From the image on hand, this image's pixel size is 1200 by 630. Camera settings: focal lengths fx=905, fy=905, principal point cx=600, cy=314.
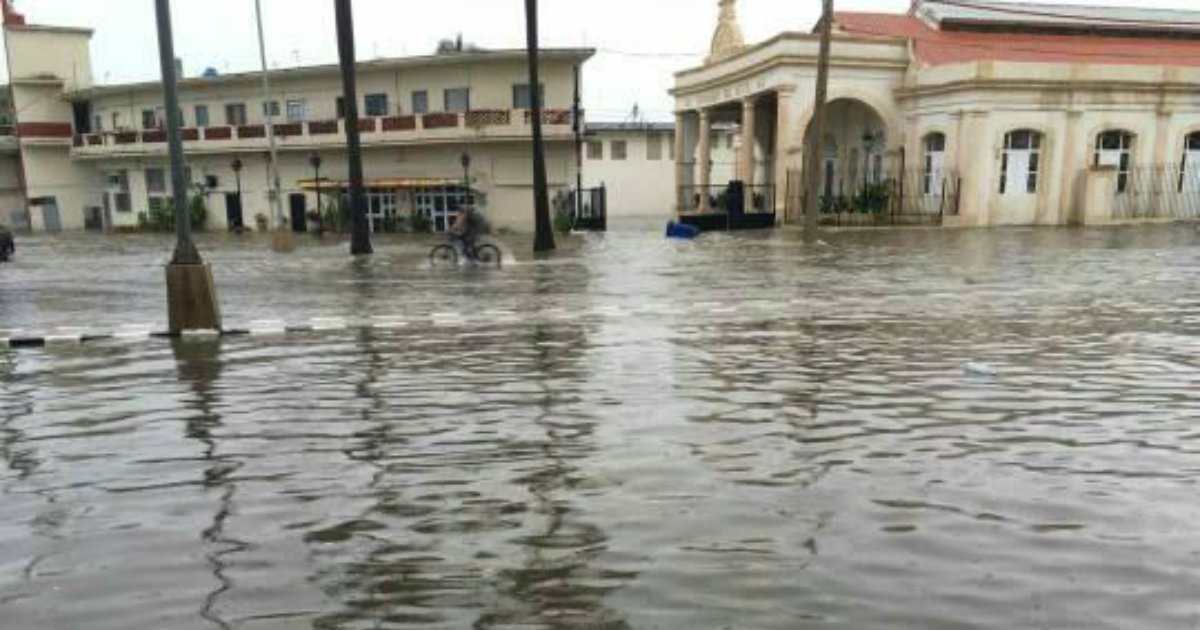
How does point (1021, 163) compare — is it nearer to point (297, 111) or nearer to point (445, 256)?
point (445, 256)

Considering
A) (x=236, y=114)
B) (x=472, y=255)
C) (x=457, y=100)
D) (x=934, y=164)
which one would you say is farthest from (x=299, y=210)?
(x=934, y=164)

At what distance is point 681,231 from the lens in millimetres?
32156

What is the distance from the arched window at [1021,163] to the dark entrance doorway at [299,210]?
32944mm

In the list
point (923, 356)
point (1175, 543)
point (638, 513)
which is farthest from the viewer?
point (923, 356)

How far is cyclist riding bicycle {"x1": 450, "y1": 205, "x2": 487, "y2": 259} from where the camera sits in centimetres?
2131

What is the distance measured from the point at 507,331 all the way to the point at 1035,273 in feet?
38.0

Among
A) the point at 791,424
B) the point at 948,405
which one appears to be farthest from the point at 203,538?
the point at 948,405

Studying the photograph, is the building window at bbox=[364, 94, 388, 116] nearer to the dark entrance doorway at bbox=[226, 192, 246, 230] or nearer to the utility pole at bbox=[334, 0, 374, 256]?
the dark entrance doorway at bbox=[226, 192, 246, 230]

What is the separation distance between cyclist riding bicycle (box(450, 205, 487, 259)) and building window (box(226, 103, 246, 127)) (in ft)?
105

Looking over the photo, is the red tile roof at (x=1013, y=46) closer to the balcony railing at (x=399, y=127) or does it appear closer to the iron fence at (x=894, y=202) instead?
the iron fence at (x=894, y=202)

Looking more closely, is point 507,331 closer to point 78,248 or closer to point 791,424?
point 791,424

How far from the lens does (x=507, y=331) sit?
11.4 metres

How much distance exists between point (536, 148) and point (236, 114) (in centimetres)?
2817

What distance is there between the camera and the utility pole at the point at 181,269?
11094 mm
